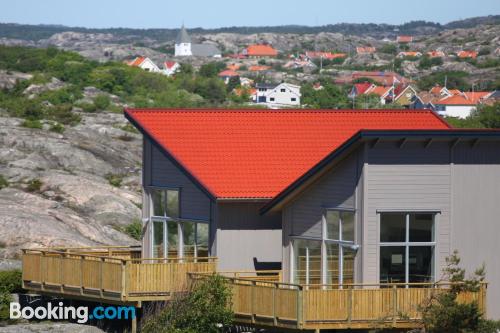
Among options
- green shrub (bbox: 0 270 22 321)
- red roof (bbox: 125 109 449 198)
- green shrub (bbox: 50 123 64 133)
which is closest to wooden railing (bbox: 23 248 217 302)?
green shrub (bbox: 0 270 22 321)

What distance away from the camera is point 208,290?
26.6m

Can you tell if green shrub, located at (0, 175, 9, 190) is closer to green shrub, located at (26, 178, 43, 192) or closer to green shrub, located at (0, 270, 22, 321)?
green shrub, located at (26, 178, 43, 192)

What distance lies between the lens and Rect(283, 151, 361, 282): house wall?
2672cm

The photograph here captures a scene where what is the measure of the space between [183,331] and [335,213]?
4.12m

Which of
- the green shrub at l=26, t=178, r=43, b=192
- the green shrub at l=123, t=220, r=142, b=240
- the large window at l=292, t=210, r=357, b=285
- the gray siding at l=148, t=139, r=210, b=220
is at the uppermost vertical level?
the green shrub at l=26, t=178, r=43, b=192

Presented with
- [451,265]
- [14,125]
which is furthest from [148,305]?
[14,125]

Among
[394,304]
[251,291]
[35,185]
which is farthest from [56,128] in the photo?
[394,304]

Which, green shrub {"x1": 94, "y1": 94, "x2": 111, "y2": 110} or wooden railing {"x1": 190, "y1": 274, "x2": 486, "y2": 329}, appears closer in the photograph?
wooden railing {"x1": 190, "y1": 274, "x2": 486, "y2": 329}

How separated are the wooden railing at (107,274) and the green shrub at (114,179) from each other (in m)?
28.0

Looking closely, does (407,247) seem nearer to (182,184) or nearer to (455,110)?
(182,184)

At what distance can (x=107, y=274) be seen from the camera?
94.9 ft

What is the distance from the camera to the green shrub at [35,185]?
52406 mm

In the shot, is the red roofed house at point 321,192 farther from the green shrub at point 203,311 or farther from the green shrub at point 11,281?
the green shrub at point 11,281

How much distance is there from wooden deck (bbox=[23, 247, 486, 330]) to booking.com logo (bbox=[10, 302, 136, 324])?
589mm
